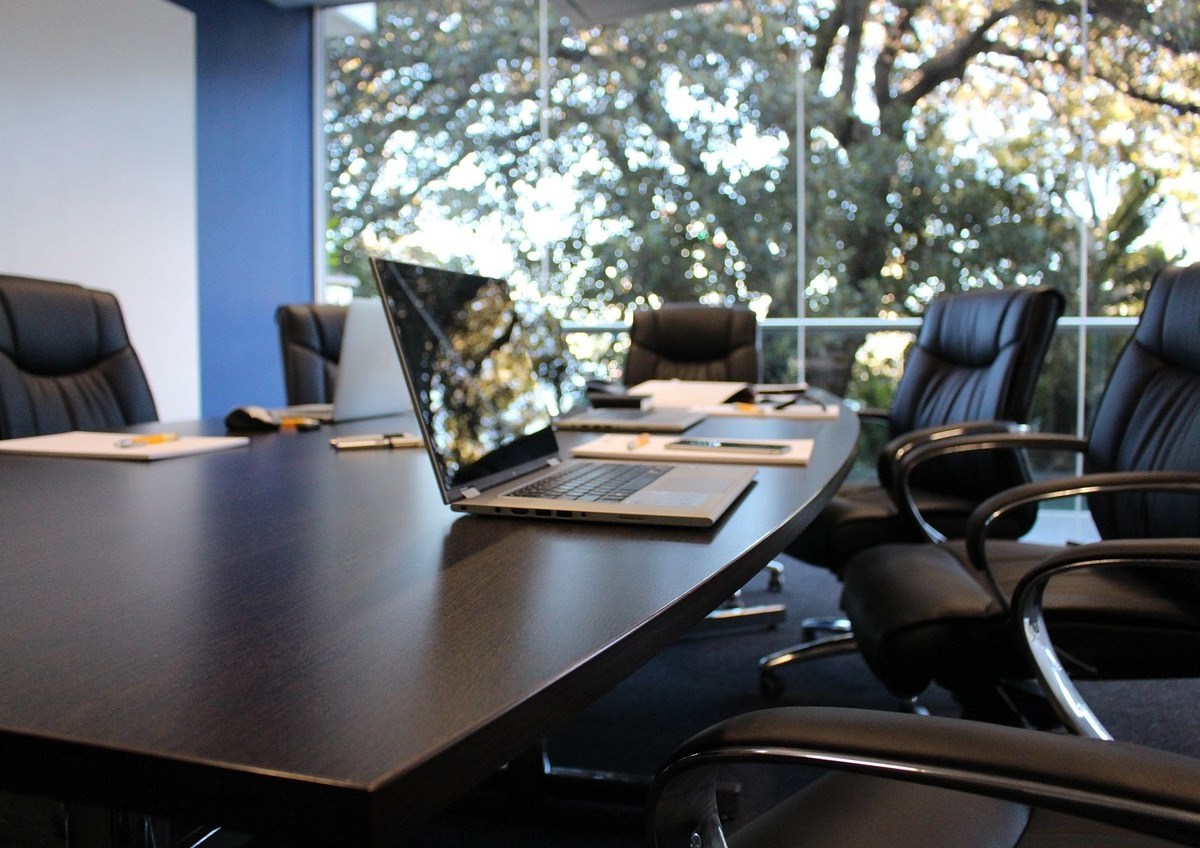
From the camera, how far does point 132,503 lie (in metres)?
1.12

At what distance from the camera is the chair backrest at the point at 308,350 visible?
314cm

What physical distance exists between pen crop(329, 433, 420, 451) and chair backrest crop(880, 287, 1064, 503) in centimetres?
141

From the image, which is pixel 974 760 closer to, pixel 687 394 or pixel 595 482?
pixel 595 482

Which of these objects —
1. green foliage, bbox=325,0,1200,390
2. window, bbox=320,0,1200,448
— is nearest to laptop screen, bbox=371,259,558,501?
window, bbox=320,0,1200,448

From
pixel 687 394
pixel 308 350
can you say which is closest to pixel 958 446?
pixel 687 394

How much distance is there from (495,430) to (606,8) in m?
4.35

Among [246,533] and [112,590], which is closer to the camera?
[112,590]

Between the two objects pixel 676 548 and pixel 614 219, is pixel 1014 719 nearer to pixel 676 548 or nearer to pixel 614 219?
pixel 676 548

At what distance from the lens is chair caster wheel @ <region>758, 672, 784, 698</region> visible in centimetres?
252

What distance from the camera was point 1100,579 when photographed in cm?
164

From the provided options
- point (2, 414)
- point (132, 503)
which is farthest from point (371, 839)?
point (2, 414)

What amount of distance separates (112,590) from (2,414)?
1.76 m

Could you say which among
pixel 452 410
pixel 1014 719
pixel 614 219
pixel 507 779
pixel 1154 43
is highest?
pixel 1154 43

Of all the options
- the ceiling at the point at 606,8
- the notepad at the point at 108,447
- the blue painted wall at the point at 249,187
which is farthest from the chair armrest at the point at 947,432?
the blue painted wall at the point at 249,187
